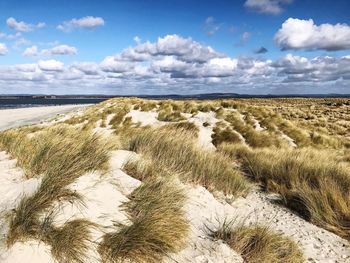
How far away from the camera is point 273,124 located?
1845cm

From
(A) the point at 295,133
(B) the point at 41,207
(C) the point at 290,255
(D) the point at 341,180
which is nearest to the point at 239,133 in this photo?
(A) the point at 295,133

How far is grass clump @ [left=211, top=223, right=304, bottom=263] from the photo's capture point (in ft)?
13.4

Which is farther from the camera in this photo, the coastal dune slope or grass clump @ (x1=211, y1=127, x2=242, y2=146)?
grass clump @ (x1=211, y1=127, x2=242, y2=146)

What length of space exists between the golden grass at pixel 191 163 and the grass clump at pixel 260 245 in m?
1.98

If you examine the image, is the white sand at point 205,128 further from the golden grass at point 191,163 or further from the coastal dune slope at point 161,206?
the coastal dune slope at point 161,206

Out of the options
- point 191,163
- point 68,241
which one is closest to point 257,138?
point 191,163

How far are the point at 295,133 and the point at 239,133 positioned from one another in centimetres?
339

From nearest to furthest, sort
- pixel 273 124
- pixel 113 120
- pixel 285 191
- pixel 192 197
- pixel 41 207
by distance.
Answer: pixel 41 207 → pixel 192 197 → pixel 285 191 → pixel 273 124 → pixel 113 120

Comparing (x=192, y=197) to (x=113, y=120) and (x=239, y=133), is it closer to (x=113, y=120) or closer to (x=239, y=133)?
(x=239, y=133)

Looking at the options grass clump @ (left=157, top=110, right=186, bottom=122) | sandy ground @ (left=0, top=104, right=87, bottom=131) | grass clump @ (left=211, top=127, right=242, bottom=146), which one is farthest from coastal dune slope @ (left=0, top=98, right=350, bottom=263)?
sandy ground @ (left=0, top=104, right=87, bottom=131)

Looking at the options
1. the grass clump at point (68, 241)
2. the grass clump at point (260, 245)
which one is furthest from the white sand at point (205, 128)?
the grass clump at point (68, 241)

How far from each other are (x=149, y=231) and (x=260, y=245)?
138cm

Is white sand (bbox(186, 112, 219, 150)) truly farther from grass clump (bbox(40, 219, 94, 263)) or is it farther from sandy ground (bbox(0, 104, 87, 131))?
sandy ground (bbox(0, 104, 87, 131))

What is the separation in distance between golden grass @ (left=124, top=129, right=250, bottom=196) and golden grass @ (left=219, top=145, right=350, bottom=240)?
0.77 meters
